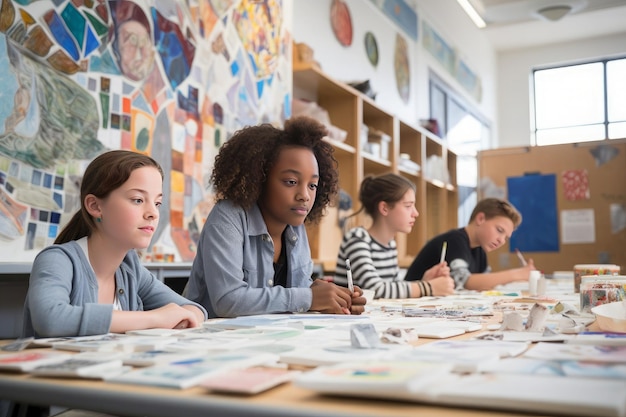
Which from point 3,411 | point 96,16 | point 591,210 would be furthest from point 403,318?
point 591,210

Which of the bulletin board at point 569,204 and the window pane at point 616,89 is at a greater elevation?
the window pane at point 616,89

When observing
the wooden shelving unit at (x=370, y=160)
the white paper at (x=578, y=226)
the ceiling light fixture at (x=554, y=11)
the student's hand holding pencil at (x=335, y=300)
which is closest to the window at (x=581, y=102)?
the wooden shelving unit at (x=370, y=160)

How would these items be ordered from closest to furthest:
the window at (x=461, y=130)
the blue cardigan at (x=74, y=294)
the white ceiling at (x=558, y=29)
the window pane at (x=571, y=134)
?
the blue cardigan at (x=74, y=294), the window at (x=461, y=130), the white ceiling at (x=558, y=29), the window pane at (x=571, y=134)

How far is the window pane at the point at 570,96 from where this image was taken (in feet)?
26.8

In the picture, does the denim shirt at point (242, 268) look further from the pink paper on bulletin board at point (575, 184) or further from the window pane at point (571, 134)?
the window pane at point (571, 134)

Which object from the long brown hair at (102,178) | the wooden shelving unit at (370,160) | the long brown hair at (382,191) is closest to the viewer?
the long brown hair at (102,178)

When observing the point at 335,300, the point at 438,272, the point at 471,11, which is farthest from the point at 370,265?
the point at 471,11

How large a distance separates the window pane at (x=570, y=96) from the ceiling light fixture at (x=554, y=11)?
11.6 feet

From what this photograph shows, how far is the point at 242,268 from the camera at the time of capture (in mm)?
1634

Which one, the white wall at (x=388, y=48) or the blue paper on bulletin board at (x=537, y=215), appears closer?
the white wall at (x=388, y=48)

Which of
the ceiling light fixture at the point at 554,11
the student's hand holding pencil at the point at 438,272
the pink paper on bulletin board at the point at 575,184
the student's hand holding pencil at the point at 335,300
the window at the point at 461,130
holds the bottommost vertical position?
the student's hand holding pencil at the point at 335,300

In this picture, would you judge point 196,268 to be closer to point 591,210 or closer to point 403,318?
point 403,318

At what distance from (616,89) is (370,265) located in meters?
6.97

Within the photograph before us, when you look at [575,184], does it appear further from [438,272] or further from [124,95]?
[124,95]
